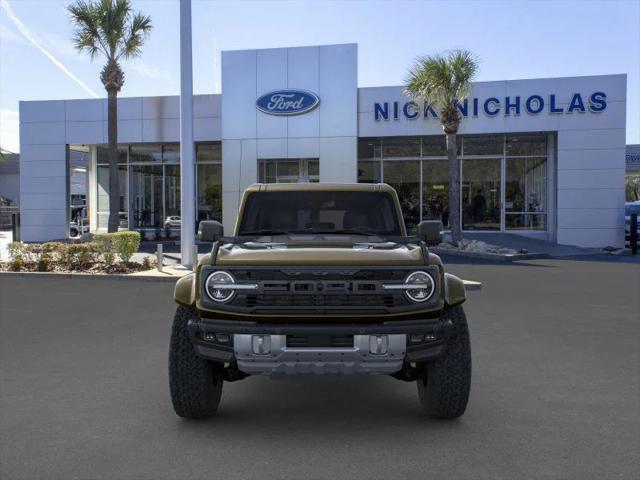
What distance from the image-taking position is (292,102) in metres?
25.3

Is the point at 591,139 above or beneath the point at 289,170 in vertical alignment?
above

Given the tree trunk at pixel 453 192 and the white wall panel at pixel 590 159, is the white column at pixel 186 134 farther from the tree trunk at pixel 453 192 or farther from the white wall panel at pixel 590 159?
the white wall panel at pixel 590 159

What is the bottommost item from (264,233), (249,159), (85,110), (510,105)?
(264,233)

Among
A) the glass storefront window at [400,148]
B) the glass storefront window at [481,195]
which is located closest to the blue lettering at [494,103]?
the glass storefront window at [481,195]

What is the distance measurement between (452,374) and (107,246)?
1271cm

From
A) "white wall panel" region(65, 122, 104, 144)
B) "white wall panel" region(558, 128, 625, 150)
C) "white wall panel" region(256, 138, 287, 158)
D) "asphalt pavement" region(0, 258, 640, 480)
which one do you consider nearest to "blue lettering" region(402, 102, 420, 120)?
"white wall panel" region(256, 138, 287, 158)

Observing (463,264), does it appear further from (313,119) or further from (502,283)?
(313,119)

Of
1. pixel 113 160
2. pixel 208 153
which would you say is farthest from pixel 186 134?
pixel 208 153

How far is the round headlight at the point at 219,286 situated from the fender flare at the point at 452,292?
4.87 ft

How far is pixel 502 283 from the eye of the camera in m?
13.5

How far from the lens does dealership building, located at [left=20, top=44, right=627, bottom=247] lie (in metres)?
24.1

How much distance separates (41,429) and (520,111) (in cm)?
2315

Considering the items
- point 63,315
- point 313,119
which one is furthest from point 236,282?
point 313,119

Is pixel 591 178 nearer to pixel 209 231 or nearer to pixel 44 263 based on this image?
pixel 44 263
